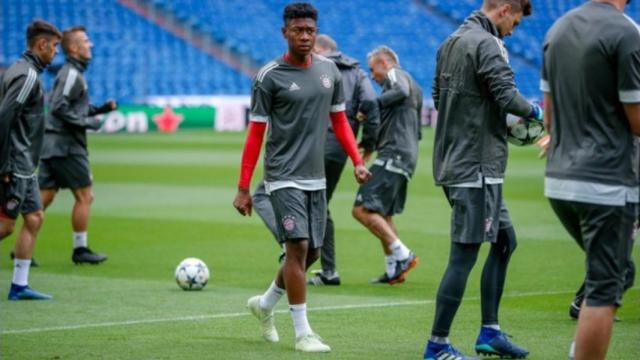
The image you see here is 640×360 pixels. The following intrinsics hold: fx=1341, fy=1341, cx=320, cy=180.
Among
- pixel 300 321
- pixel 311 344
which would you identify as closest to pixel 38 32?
pixel 300 321

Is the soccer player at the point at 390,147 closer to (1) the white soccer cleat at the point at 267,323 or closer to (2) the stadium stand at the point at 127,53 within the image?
(1) the white soccer cleat at the point at 267,323

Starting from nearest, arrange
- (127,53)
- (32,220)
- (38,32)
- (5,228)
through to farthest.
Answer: (5,228)
(38,32)
(32,220)
(127,53)

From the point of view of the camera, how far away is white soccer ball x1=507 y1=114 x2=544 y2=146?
8.69m

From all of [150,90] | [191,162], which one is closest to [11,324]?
[191,162]

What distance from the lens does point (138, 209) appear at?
2103 cm

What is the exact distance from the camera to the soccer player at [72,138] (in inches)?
584

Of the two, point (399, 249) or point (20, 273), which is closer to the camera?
point (20, 273)

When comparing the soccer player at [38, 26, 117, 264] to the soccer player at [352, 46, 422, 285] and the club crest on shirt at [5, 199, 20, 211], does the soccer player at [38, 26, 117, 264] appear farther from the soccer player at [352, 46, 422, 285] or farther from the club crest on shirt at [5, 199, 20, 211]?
the soccer player at [352, 46, 422, 285]

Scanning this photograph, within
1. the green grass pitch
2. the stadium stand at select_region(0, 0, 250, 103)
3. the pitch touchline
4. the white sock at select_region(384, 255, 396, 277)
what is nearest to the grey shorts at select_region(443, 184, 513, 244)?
the green grass pitch

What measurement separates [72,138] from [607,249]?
941 centimetres

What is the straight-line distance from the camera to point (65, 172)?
1491 cm

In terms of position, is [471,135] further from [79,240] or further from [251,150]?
[79,240]

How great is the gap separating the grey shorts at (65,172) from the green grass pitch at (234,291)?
0.87 metres

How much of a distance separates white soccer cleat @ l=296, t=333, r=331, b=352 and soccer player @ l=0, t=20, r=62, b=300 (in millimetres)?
3707
